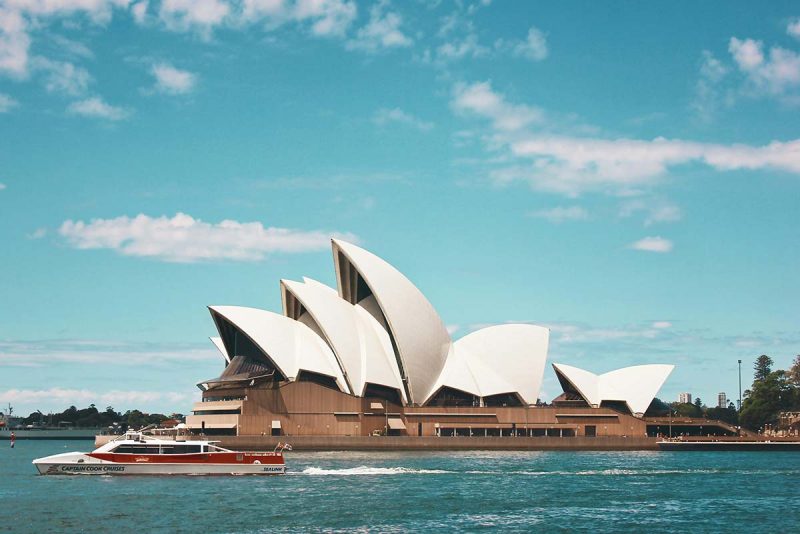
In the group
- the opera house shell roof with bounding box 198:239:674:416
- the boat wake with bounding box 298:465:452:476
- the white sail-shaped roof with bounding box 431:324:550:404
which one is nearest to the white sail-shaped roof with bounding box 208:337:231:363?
the opera house shell roof with bounding box 198:239:674:416

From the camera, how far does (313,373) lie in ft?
317

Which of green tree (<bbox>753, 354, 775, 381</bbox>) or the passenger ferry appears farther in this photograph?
green tree (<bbox>753, 354, 775, 381</bbox>)

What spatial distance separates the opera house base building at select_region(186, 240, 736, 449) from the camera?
318ft

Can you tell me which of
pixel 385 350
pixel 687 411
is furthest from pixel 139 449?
pixel 687 411

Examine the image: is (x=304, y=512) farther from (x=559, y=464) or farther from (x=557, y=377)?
(x=557, y=377)

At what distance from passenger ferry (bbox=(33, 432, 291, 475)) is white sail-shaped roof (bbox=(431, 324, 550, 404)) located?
1924 inches

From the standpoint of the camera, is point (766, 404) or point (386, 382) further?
point (766, 404)

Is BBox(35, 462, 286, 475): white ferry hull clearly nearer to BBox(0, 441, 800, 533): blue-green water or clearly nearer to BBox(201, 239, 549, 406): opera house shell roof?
BBox(0, 441, 800, 533): blue-green water

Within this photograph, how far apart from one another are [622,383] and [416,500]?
67128 millimetres

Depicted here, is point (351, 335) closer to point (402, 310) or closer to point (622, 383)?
point (402, 310)

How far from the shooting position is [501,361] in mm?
107250

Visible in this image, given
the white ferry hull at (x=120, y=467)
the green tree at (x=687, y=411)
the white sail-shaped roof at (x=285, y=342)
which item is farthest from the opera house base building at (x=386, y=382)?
the green tree at (x=687, y=411)

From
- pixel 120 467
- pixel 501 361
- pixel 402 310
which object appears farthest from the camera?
pixel 501 361

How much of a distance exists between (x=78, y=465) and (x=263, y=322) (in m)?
42.2
